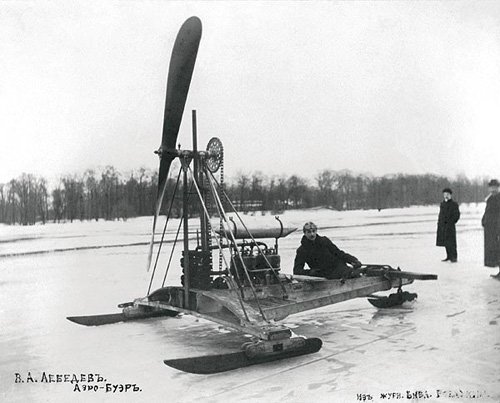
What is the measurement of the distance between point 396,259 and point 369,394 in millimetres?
7352

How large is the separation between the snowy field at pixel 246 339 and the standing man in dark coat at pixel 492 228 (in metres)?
0.39

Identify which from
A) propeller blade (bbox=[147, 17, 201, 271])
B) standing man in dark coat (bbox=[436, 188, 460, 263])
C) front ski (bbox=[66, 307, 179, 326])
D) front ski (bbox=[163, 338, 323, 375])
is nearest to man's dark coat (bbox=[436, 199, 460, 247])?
standing man in dark coat (bbox=[436, 188, 460, 263])

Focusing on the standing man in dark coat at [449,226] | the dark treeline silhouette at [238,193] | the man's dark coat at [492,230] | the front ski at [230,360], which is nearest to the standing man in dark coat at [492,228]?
the man's dark coat at [492,230]

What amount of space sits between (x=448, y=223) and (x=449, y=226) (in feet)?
0.26

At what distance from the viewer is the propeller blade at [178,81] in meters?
4.17

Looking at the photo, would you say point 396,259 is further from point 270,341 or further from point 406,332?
point 270,341

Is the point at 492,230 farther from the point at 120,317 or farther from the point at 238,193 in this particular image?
the point at 120,317

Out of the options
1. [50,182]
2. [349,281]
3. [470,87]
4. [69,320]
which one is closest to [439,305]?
[349,281]

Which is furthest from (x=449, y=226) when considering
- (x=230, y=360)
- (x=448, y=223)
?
(x=230, y=360)

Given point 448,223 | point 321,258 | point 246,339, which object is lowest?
point 246,339

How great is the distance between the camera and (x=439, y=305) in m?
6.43

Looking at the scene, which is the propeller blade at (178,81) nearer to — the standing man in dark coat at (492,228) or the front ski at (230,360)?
the front ski at (230,360)

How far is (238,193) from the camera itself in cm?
1341

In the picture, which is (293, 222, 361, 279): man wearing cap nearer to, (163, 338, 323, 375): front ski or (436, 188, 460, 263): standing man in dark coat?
(163, 338, 323, 375): front ski
